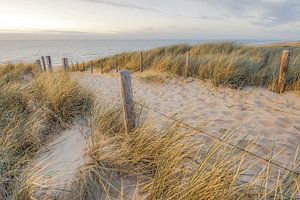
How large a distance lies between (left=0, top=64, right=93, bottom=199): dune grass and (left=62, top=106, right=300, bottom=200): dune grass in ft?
2.73

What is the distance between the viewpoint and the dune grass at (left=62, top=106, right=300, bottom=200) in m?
1.54

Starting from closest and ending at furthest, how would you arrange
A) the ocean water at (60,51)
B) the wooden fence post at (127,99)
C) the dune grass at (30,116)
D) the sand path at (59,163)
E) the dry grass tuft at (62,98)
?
the sand path at (59,163)
the dune grass at (30,116)
the wooden fence post at (127,99)
the dry grass tuft at (62,98)
the ocean water at (60,51)

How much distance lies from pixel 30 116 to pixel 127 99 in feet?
6.43

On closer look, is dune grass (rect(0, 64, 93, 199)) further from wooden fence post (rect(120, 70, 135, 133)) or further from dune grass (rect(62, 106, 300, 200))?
wooden fence post (rect(120, 70, 135, 133))

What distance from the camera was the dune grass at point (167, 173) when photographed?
1539 millimetres

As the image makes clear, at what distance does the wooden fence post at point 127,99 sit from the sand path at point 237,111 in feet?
1.34

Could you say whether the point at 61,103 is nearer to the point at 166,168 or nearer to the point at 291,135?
the point at 166,168

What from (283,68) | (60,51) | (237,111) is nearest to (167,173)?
(237,111)

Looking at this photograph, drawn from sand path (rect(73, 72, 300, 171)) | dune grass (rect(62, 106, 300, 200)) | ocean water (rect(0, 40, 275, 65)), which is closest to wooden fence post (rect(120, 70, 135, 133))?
dune grass (rect(62, 106, 300, 200))

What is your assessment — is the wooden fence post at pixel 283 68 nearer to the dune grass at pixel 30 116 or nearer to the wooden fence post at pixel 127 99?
the wooden fence post at pixel 127 99

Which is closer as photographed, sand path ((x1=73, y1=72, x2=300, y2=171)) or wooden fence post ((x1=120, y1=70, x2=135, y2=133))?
wooden fence post ((x1=120, y1=70, x2=135, y2=133))

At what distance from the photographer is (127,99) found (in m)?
2.63

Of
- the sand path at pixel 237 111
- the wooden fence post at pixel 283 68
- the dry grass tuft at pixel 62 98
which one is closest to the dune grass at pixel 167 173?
the sand path at pixel 237 111

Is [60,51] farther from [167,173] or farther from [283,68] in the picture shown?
[167,173]
